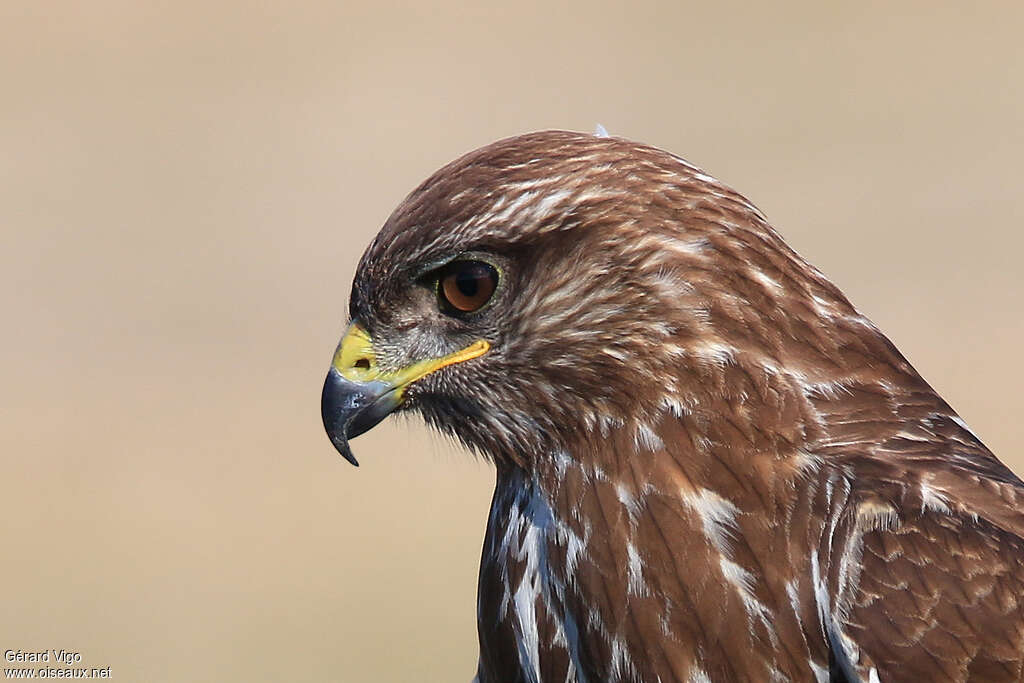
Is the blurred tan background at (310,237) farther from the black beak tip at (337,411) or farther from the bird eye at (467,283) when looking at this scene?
the bird eye at (467,283)

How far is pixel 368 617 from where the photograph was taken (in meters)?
10.6

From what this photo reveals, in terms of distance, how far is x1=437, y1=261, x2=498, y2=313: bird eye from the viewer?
4.27 m

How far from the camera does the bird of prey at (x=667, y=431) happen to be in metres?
3.88

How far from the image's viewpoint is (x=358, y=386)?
14.5 feet

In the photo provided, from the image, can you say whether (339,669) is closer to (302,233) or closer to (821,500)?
(821,500)

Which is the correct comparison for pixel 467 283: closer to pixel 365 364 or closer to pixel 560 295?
pixel 560 295

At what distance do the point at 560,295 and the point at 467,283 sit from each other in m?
0.24

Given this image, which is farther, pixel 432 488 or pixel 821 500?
pixel 432 488

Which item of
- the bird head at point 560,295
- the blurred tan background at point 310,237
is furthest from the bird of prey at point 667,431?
the blurred tan background at point 310,237

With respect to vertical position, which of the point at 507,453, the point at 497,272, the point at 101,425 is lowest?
the point at 101,425

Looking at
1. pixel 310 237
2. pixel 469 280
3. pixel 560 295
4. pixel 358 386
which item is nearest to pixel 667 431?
pixel 560 295

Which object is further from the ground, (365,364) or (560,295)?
(560,295)

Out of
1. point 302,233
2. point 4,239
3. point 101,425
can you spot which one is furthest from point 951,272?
point 4,239

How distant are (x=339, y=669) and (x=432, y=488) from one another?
3.06m
